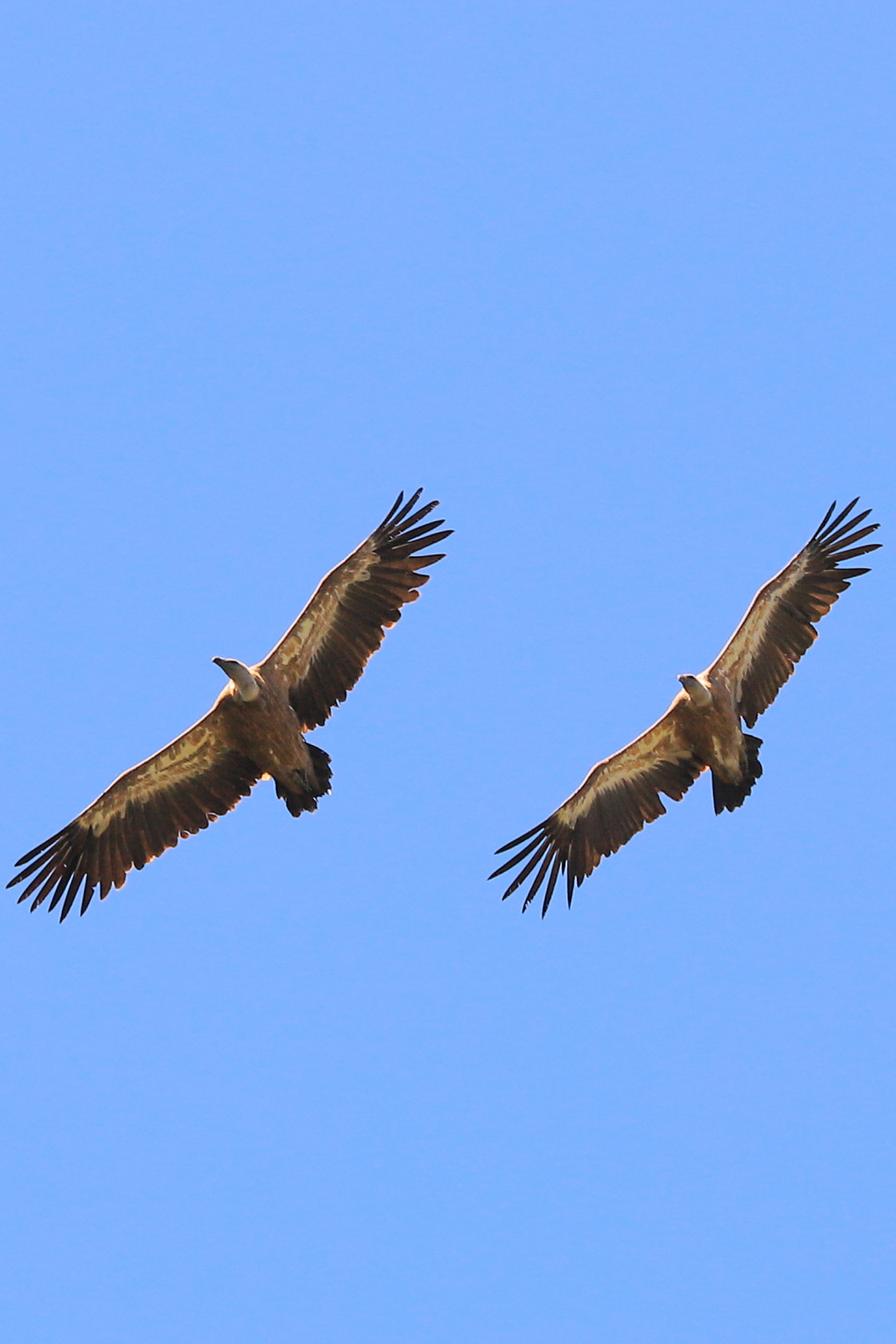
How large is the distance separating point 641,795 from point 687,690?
1.23 meters

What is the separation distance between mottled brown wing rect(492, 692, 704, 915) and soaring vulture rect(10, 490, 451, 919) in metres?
2.42

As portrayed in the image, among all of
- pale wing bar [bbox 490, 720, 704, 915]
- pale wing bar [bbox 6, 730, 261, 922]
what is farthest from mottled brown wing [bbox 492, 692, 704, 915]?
pale wing bar [bbox 6, 730, 261, 922]

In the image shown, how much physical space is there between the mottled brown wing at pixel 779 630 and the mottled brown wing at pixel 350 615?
3260 mm

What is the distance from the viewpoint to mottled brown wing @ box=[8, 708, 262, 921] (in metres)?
19.5

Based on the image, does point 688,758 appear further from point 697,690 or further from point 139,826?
point 139,826

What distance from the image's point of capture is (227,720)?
1925 centimetres

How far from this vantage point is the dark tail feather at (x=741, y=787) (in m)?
20.1

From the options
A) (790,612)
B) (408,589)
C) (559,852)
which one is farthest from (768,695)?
(408,589)

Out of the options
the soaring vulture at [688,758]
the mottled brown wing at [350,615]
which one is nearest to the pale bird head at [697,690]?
the soaring vulture at [688,758]

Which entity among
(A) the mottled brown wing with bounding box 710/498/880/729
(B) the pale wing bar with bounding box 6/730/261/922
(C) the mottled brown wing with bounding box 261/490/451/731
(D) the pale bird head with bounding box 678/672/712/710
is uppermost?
(A) the mottled brown wing with bounding box 710/498/880/729

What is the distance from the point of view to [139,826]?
770 inches

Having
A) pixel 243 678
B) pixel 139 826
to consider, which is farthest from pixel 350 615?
pixel 139 826

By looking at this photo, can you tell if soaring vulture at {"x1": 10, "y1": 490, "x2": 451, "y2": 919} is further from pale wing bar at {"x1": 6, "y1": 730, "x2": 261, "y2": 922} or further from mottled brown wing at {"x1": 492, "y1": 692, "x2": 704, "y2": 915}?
mottled brown wing at {"x1": 492, "y1": 692, "x2": 704, "y2": 915}

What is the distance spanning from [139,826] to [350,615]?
110 inches
